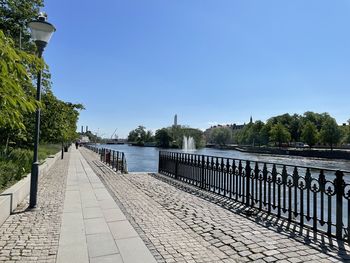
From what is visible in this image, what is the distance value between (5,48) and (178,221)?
4497mm

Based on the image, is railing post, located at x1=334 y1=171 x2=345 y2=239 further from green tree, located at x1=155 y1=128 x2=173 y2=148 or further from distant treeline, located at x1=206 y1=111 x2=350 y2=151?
green tree, located at x1=155 y1=128 x2=173 y2=148

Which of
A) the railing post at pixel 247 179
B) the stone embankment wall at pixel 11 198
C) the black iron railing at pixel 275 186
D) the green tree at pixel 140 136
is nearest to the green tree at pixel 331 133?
the black iron railing at pixel 275 186

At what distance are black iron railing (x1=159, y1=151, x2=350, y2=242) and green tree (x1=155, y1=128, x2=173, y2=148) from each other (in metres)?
104

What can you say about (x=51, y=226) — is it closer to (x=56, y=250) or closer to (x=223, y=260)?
(x=56, y=250)

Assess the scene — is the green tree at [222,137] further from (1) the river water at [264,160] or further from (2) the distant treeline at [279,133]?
(1) the river water at [264,160]

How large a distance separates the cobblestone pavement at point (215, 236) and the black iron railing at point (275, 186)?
0.43m

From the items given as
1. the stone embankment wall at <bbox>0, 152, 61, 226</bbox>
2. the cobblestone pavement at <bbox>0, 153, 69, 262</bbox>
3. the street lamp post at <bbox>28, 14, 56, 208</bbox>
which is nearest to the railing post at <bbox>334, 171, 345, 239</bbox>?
the cobblestone pavement at <bbox>0, 153, 69, 262</bbox>

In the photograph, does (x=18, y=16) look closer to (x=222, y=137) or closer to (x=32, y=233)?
(x=32, y=233)

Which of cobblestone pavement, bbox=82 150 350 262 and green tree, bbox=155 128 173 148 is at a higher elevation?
green tree, bbox=155 128 173 148

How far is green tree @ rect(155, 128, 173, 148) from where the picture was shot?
11675 centimetres

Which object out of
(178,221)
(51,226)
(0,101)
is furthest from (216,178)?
(0,101)

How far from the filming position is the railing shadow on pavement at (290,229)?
4.46 metres

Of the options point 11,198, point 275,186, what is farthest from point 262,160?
point 11,198

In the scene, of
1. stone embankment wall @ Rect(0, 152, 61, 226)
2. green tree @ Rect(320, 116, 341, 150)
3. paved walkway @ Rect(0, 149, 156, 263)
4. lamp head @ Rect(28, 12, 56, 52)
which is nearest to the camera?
paved walkway @ Rect(0, 149, 156, 263)
